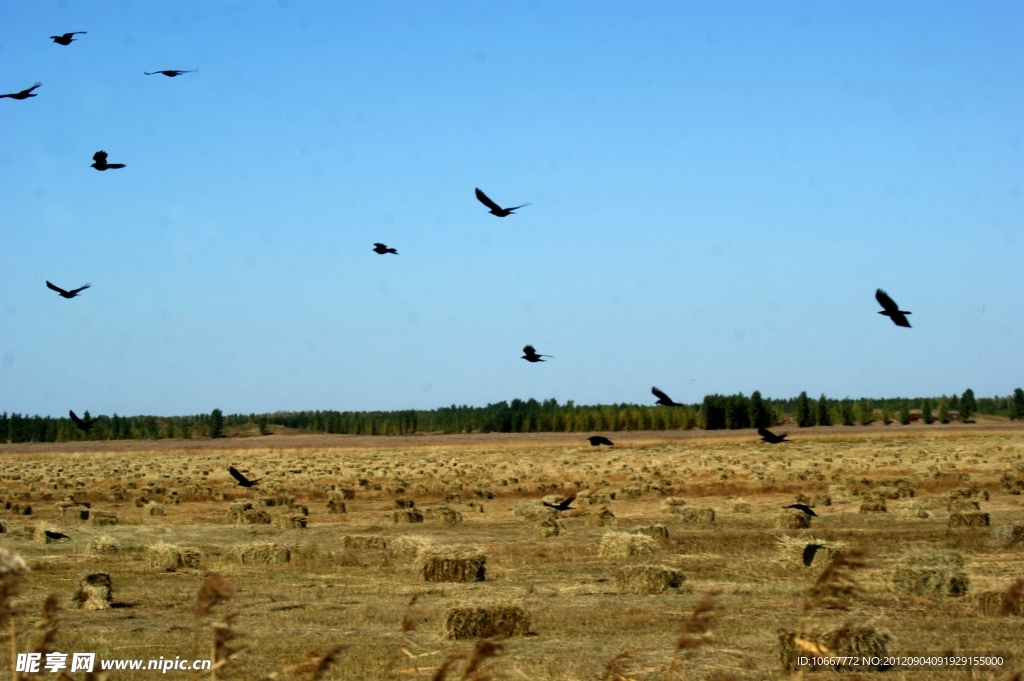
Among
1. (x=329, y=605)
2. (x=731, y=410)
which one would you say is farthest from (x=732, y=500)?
(x=731, y=410)

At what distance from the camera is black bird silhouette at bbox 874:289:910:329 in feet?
38.1

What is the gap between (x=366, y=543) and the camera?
2389 cm

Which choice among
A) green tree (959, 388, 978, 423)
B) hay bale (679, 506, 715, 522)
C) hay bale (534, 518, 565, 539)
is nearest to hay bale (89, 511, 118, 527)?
hay bale (534, 518, 565, 539)

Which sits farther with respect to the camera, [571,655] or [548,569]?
[548,569]

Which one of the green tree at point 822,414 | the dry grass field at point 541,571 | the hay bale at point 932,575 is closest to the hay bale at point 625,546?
the dry grass field at point 541,571

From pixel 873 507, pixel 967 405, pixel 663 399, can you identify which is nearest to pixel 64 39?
pixel 663 399

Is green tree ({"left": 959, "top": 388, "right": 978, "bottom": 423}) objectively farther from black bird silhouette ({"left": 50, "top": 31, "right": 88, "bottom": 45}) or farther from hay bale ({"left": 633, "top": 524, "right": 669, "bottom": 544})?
black bird silhouette ({"left": 50, "top": 31, "right": 88, "bottom": 45})

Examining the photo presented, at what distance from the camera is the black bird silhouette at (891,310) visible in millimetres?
11607

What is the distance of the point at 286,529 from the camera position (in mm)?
29938

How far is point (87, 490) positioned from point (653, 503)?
93.8ft

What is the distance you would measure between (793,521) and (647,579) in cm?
1135

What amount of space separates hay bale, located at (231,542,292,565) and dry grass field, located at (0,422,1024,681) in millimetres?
47

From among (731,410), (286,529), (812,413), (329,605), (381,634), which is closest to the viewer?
(381,634)

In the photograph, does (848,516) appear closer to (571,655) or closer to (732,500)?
(732,500)
